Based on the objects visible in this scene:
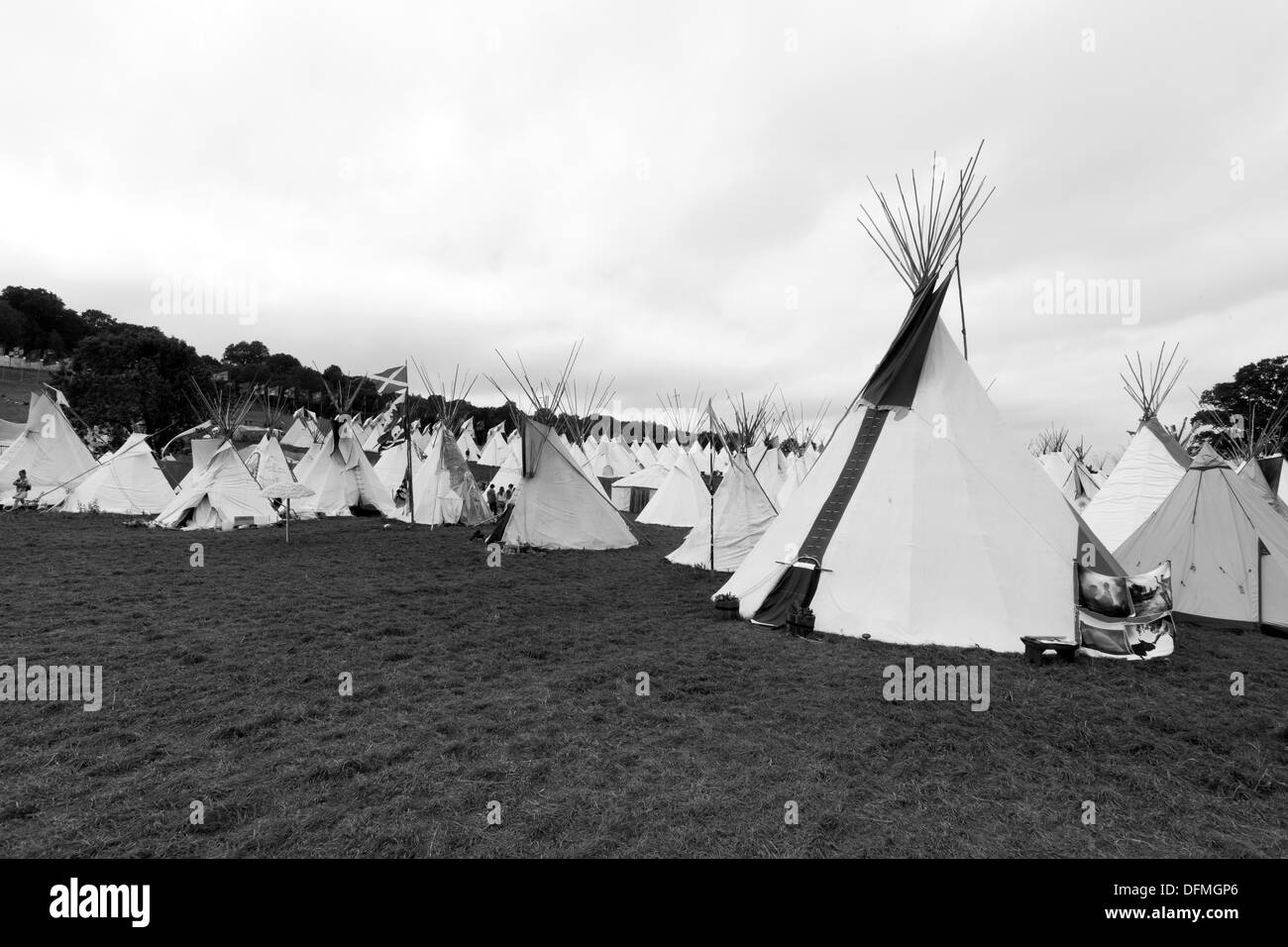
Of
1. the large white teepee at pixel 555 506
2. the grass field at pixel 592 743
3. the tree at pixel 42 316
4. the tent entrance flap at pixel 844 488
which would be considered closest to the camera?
the grass field at pixel 592 743

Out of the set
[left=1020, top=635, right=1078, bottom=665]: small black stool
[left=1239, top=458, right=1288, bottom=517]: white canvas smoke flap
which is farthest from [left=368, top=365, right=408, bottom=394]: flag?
[left=1239, top=458, right=1288, bottom=517]: white canvas smoke flap

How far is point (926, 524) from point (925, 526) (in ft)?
0.09

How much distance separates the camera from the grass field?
11.1 ft

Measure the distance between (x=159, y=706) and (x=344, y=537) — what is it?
1123 centimetres

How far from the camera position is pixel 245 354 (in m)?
71.9

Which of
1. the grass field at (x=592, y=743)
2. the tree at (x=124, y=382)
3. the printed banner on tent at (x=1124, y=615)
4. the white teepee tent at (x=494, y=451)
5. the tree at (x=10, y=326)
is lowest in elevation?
the grass field at (x=592, y=743)

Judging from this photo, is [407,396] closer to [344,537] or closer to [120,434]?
[344,537]

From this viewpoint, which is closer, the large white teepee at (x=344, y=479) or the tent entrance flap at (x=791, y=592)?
the tent entrance flap at (x=791, y=592)

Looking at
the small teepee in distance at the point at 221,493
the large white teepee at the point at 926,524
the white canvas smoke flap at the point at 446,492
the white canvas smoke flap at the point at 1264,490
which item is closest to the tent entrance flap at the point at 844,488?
the large white teepee at the point at 926,524

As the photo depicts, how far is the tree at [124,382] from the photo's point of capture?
93.0ft

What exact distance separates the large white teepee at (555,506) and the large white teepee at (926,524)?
6946 millimetres

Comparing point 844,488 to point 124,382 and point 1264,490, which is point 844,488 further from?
point 124,382

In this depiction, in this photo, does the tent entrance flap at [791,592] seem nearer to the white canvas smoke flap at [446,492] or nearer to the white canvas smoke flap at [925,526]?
the white canvas smoke flap at [925,526]
